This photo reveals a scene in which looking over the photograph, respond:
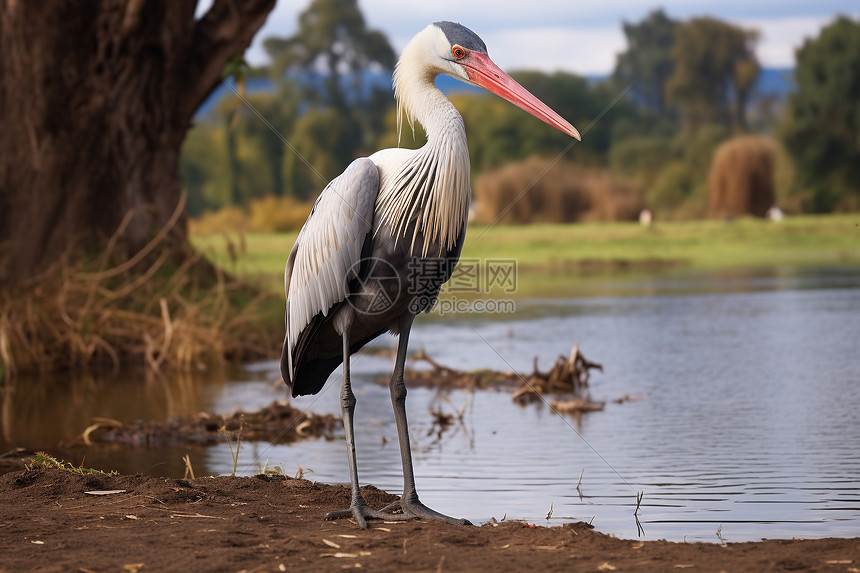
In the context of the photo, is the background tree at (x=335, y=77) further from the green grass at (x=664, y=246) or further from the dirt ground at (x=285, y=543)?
the dirt ground at (x=285, y=543)

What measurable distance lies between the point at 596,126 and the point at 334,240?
47.1 m

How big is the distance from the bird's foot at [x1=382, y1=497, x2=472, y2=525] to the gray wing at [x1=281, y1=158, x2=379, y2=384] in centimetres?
96

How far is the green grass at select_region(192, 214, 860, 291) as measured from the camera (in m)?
25.7

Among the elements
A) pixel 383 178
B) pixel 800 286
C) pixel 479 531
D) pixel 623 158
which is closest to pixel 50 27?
pixel 383 178

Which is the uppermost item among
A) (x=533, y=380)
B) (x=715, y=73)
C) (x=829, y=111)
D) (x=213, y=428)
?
(x=715, y=73)

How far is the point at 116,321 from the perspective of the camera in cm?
1134

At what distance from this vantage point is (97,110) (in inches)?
452

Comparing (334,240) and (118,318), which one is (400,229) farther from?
(118,318)

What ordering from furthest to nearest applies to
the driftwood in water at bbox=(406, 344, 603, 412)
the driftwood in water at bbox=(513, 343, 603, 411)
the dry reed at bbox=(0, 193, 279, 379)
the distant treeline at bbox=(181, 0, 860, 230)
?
the distant treeline at bbox=(181, 0, 860, 230)
the dry reed at bbox=(0, 193, 279, 379)
the driftwood in water at bbox=(513, 343, 603, 411)
the driftwood in water at bbox=(406, 344, 603, 412)

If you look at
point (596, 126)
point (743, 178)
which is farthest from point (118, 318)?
point (596, 126)

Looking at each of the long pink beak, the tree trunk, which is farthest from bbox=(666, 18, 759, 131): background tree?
the long pink beak

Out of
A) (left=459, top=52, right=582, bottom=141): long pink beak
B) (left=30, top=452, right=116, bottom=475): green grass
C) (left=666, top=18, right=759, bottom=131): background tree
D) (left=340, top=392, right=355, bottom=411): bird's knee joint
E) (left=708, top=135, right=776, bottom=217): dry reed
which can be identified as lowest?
(left=30, top=452, right=116, bottom=475): green grass

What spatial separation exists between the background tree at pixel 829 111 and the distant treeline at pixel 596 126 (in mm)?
49

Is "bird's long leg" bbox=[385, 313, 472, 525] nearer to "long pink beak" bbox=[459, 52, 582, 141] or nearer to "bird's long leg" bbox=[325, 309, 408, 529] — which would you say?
"bird's long leg" bbox=[325, 309, 408, 529]
